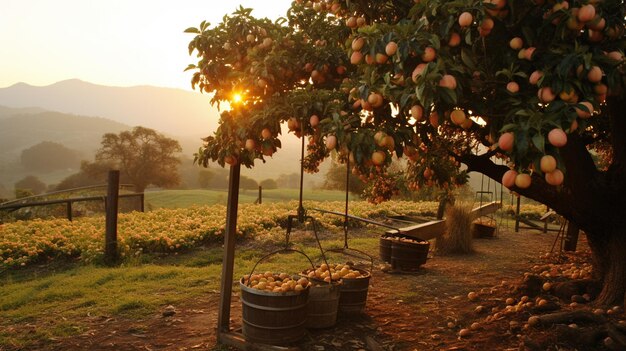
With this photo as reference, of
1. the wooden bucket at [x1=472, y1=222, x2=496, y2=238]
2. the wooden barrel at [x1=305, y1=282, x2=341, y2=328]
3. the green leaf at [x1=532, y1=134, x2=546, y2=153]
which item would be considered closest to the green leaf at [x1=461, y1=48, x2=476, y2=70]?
the green leaf at [x1=532, y1=134, x2=546, y2=153]

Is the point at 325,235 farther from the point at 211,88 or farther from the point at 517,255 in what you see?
the point at 211,88

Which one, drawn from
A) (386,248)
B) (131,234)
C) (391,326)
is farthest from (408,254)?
(131,234)

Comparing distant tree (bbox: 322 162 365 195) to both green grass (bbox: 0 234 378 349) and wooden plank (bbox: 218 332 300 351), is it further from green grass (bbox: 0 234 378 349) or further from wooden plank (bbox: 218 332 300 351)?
wooden plank (bbox: 218 332 300 351)

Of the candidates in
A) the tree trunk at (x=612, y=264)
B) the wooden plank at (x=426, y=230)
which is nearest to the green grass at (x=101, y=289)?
the wooden plank at (x=426, y=230)

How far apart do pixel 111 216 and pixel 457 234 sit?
29.0 feet

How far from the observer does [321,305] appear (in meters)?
5.60

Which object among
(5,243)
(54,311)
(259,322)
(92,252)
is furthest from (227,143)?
(5,243)

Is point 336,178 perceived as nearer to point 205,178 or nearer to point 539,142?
point 205,178

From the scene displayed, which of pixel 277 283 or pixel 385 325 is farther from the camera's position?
pixel 385 325

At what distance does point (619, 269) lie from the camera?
20.0 ft

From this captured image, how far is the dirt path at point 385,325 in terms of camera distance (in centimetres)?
535

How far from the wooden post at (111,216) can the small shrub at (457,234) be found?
827cm

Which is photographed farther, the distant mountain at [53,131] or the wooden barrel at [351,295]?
the distant mountain at [53,131]

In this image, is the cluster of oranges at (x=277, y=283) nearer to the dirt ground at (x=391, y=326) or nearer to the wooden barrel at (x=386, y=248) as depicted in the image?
the dirt ground at (x=391, y=326)
